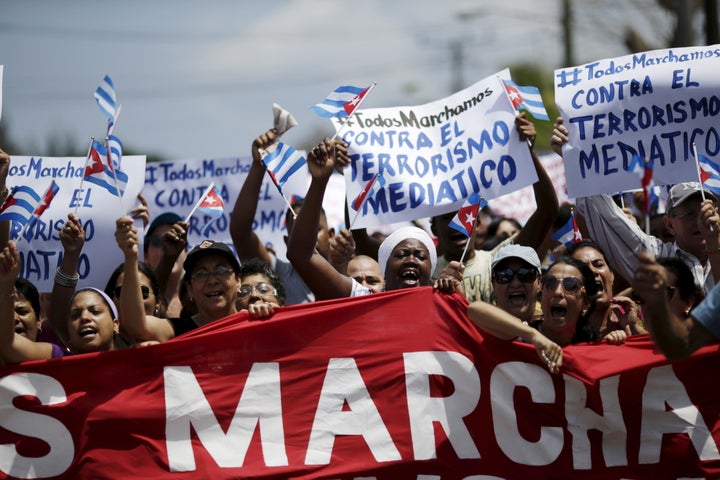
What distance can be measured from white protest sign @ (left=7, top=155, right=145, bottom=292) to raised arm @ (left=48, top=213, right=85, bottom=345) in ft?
1.69

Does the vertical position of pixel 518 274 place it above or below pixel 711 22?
below

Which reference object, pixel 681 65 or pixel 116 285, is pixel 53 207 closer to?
pixel 116 285

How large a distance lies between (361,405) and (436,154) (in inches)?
80.3

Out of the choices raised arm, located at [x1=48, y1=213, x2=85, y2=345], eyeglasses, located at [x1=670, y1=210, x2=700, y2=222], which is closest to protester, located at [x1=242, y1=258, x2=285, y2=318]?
raised arm, located at [x1=48, y1=213, x2=85, y2=345]

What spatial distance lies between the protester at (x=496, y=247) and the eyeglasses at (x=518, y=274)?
0.55m

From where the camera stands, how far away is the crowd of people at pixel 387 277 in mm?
5574

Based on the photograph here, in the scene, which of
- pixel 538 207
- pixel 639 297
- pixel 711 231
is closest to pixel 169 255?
pixel 538 207

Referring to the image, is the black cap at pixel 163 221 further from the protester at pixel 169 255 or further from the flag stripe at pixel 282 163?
the flag stripe at pixel 282 163

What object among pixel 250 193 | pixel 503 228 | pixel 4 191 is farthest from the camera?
pixel 503 228

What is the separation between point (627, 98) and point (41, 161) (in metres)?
3.80

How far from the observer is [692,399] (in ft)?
17.4

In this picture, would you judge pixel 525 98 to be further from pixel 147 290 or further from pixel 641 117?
pixel 147 290

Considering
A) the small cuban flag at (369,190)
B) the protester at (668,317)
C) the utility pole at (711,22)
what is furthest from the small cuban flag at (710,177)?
the utility pole at (711,22)

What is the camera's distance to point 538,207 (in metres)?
6.60
